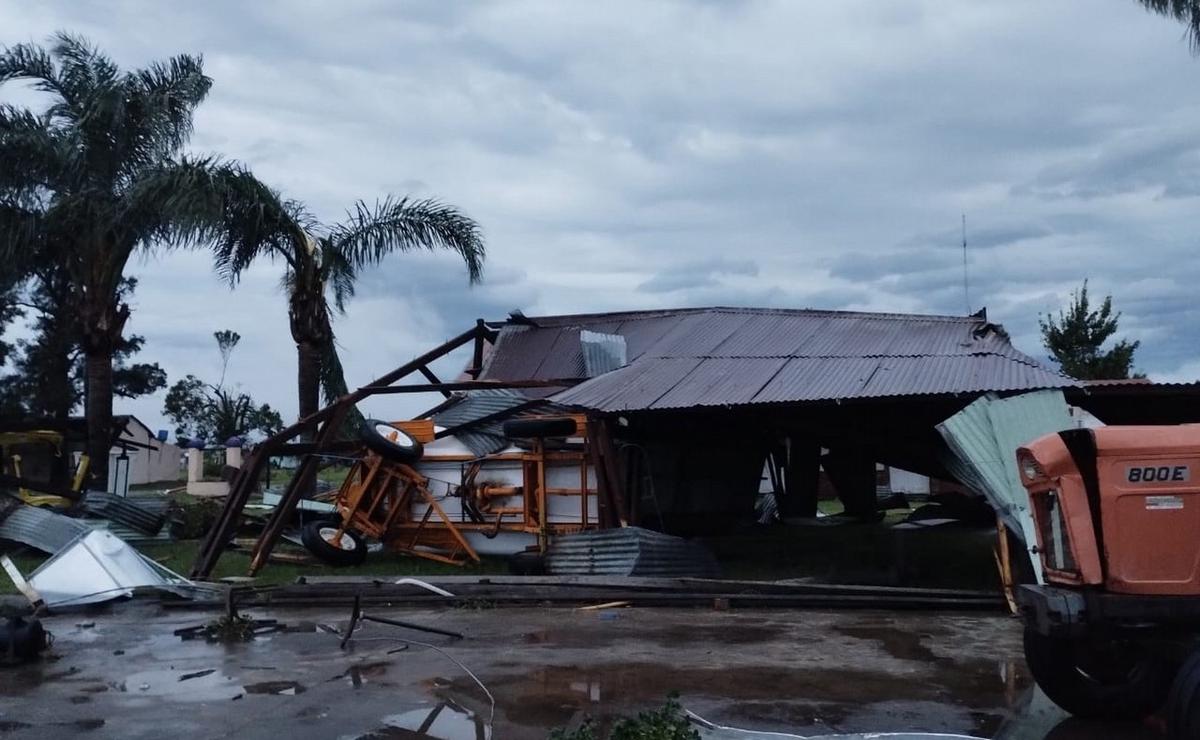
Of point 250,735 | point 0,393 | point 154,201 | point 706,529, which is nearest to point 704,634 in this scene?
point 250,735

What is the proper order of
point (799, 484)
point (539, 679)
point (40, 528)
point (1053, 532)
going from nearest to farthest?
1. point (1053, 532)
2. point (539, 679)
3. point (40, 528)
4. point (799, 484)

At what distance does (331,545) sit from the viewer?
613 inches

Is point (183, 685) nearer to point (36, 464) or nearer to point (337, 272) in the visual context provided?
point (337, 272)

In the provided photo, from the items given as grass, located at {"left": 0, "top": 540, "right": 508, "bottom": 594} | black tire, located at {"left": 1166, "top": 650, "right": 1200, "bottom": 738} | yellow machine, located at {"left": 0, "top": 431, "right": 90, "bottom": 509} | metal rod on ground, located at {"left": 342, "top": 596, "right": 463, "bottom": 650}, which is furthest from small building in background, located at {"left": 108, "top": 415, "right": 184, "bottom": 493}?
black tire, located at {"left": 1166, "top": 650, "right": 1200, "bottom": 738}

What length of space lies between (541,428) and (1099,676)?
9316 millimetres

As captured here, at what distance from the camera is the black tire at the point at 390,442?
52.0 ft

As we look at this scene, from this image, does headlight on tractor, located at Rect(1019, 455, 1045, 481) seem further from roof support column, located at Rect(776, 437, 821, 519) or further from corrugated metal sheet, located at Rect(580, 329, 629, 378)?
roof support column, located at Rect(776, 437, 821, 519)

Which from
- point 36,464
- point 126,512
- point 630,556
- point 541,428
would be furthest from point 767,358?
point 36,464

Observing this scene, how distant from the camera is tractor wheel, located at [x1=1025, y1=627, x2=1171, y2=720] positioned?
6.48m

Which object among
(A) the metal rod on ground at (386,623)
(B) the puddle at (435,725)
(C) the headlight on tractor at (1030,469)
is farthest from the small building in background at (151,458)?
(C) the headlight on tractor at (1030,469)

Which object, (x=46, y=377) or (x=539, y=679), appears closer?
(x=539, y=679)

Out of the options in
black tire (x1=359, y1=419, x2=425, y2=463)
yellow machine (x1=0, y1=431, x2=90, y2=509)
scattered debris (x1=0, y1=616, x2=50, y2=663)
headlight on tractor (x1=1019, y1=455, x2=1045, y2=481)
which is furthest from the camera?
yellow machine (x1=0, y1=431, x2=90, y2=509)

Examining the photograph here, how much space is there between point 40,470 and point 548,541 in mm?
27810

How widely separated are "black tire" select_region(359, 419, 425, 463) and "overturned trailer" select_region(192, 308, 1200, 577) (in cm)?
44
